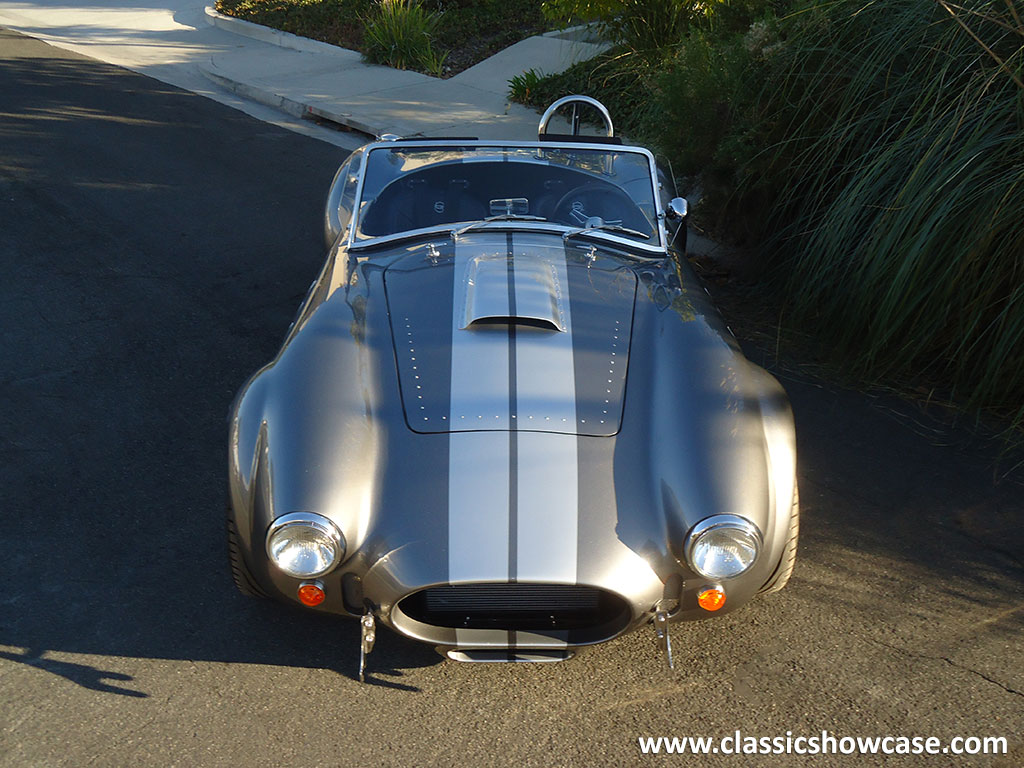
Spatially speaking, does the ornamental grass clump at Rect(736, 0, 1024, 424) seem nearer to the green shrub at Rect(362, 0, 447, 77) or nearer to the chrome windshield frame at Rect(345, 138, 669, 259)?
the chrome windshield frame at Rect(345, 138, 669, 259)

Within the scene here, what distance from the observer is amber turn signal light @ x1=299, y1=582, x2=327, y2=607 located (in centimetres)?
286

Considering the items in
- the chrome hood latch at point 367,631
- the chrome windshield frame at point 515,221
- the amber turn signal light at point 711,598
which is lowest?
the chrome hood latch at point 367,631

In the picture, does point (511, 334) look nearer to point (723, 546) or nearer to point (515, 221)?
point (515, 221)

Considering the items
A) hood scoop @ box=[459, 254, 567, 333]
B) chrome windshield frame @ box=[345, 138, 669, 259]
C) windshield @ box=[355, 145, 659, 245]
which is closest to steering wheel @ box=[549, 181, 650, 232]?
windshield @ box=[355, 145, 659, 245]

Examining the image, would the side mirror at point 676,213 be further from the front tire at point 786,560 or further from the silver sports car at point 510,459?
the front tire at point 786,560

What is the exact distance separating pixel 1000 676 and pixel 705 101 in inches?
165

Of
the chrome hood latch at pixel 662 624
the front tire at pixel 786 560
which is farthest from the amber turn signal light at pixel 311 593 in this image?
the front tire at pixel 786 560

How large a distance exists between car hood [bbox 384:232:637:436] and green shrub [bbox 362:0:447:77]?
7.78 metres

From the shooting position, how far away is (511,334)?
3.52m

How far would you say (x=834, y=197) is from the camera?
5.63 m

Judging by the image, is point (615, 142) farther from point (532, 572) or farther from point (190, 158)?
point (190, 158)

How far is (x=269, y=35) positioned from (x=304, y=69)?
6.16ft

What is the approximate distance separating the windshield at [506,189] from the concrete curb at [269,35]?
7.93 metres

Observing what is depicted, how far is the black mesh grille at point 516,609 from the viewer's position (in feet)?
9.39
